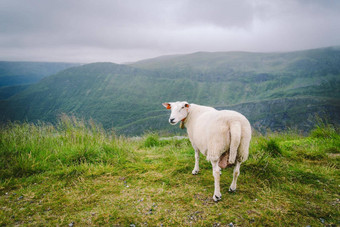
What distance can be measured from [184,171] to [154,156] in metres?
1.70

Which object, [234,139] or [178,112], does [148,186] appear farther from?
[234,139]

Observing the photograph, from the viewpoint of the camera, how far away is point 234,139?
4062mm

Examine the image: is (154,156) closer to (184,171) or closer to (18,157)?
(184,171)

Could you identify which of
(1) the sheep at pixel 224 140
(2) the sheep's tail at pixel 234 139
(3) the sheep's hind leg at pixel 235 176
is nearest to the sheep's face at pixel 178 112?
(1) the sheep at pixel 224 140

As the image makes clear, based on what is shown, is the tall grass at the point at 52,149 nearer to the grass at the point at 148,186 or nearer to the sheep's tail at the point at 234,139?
the grass at the point at 148,186

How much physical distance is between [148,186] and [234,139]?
8.45ft

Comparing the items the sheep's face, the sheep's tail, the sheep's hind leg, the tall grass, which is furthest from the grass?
the sheep's face

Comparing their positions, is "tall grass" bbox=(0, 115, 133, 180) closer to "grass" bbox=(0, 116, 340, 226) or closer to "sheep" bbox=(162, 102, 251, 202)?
"grass" bbox=(0, 116, 340, 226)

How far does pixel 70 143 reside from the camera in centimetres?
686

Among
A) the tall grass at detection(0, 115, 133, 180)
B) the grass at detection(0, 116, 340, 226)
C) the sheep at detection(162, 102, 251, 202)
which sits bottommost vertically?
the grass at detection(0, 116, 340, 226)

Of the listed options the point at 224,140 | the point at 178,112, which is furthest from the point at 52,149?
the point at 224,140

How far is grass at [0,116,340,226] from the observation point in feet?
12.4

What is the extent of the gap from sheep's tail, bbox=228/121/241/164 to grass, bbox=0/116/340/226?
1.08 metres

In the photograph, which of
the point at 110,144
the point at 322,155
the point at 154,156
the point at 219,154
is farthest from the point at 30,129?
the point at 322,155
